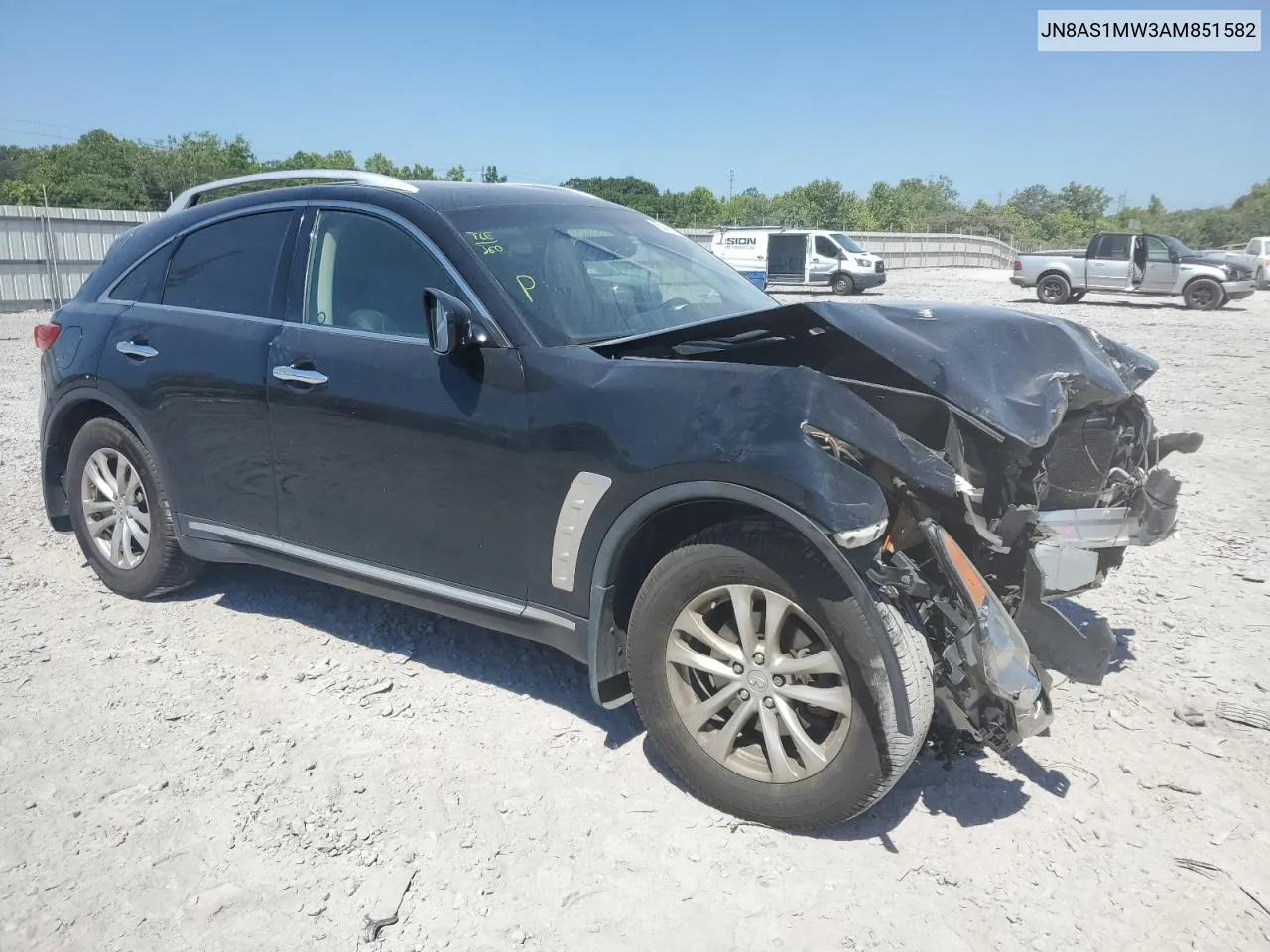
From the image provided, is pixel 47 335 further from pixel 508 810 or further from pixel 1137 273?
pixel 1137 273

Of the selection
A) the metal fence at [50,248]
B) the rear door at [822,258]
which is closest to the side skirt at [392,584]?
the metal fence at [50,248]

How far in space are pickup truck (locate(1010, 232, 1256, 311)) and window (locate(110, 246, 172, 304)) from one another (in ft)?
77.3

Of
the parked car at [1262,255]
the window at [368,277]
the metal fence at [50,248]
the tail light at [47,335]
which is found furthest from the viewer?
the parked car at [1262,255]

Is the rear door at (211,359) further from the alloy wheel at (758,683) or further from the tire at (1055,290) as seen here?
the tire at (1055,290)

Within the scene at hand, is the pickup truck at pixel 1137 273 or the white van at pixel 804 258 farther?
the white van at pixel 804 258

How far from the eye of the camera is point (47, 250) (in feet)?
66.1

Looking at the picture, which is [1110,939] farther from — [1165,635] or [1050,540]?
[1165,635]

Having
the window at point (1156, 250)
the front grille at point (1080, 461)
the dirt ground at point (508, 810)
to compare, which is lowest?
the dirt ground at point (508, 810)

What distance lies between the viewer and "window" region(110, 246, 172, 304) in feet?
15.3

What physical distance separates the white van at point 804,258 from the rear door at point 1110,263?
21.7ft

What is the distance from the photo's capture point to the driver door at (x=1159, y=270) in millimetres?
23422

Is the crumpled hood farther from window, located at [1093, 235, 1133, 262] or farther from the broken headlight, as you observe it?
window, located at [1093, 235, 1133, 262]

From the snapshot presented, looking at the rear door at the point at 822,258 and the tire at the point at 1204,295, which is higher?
the rear door at the point at 822,258

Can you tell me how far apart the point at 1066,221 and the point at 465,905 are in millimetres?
72410
